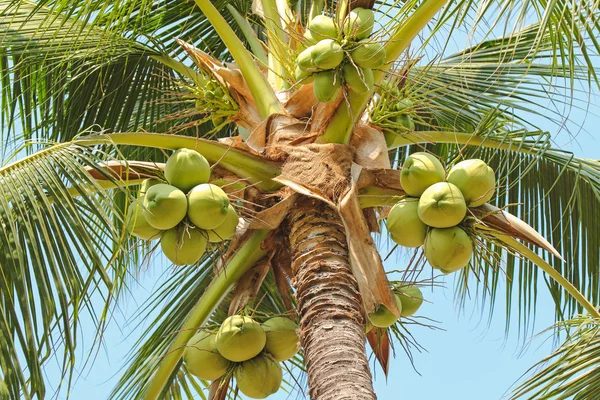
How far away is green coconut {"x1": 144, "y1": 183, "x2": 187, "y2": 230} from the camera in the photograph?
327 centimetres

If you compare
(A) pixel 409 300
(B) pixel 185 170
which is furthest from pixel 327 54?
(A) pixel 409 300

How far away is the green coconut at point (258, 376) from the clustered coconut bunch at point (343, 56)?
1.09 metres

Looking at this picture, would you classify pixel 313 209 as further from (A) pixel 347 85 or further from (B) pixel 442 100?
(B) pixel 442 100

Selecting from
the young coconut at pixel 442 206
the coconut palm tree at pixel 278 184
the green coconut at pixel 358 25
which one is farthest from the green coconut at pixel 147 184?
the young coconut at pixel 442 206

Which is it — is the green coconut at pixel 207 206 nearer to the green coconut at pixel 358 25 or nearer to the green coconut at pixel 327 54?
the green coconut at pixel 327 54

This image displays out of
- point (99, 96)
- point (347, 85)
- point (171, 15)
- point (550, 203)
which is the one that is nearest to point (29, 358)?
point (347, 85)

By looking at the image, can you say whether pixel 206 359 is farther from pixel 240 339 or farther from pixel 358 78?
pixel 358 78

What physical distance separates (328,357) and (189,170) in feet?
2.90

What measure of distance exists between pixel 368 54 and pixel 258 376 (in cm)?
136

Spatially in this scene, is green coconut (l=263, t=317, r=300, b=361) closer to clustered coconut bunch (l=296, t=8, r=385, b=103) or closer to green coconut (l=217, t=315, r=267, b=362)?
green coconut (l=217, t=315, r=267, b=362)

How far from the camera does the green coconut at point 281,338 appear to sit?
3.63 metres

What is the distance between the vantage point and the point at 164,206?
3262 mm

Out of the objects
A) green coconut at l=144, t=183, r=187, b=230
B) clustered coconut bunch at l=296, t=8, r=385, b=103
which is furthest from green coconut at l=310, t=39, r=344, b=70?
green coconut at l=144, t=183, r=187, b=230

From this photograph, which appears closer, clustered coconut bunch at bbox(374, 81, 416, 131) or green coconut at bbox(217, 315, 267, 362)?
green coconut at bbox(217, 315, 267, 362)
